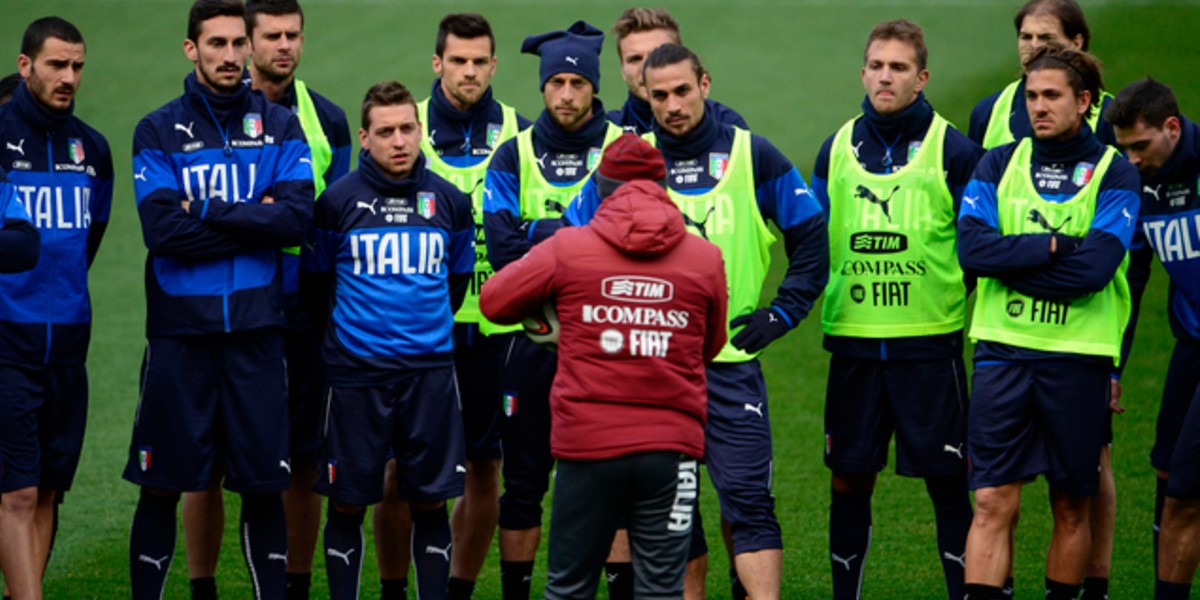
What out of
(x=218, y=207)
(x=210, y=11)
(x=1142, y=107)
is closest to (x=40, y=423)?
(x=218, y=207)

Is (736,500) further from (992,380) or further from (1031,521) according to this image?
(1031,521)

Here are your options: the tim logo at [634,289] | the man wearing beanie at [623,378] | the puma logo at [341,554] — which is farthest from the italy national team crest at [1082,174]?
the puma logo at [341,554]

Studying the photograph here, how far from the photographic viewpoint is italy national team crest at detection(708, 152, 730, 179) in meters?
7.07

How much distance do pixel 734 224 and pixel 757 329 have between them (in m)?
0.47

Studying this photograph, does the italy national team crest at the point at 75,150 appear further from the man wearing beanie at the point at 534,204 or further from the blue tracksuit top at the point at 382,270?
the man wearing beanie at the point at 534,204

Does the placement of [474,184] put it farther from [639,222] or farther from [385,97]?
[639,222]

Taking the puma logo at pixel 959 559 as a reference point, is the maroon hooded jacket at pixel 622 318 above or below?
above

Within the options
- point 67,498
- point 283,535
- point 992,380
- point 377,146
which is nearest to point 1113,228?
point 992,380

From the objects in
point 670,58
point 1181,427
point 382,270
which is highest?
point 670,58

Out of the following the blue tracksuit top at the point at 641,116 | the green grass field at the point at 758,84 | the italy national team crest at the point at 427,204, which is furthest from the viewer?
the green grass field at the point at 758,84

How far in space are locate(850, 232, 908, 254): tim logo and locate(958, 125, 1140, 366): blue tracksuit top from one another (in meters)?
0.36

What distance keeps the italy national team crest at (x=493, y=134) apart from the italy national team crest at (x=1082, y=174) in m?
2.77

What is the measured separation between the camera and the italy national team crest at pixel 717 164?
279 inches

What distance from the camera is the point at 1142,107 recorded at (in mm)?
7445
